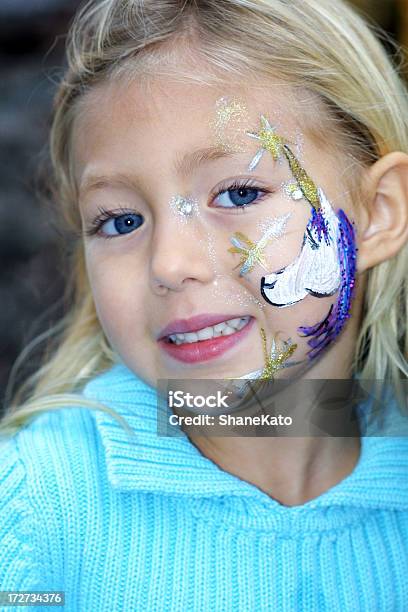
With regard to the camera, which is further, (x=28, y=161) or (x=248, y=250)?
(x=28, y=161)

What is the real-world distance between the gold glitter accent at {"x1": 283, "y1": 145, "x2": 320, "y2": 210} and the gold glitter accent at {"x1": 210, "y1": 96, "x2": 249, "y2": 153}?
0.18ft

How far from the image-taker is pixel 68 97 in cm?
104

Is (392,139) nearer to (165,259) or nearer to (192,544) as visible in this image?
(165,259)

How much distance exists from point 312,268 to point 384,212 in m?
0.16

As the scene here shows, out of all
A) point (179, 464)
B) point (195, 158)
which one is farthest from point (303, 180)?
point (179, 464)

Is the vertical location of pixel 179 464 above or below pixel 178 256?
below

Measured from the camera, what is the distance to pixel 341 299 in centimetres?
97

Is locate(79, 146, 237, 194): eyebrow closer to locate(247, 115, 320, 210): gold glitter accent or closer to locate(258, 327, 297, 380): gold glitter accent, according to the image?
locate(247, 115, 320, 210): gold glitter accent

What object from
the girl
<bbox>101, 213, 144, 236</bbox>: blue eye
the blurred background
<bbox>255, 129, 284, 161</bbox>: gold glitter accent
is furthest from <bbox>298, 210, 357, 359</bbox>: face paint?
the blurred background

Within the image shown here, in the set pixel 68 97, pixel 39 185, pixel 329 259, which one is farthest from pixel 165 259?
pixel 39 185

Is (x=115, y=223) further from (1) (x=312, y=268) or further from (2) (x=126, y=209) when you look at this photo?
(1) (x=312, y=268)

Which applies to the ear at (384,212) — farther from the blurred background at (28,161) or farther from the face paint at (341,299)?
the blurred background at (28,161)

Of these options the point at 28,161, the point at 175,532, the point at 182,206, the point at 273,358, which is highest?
the point at 28,161

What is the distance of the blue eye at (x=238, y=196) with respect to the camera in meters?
0.90
